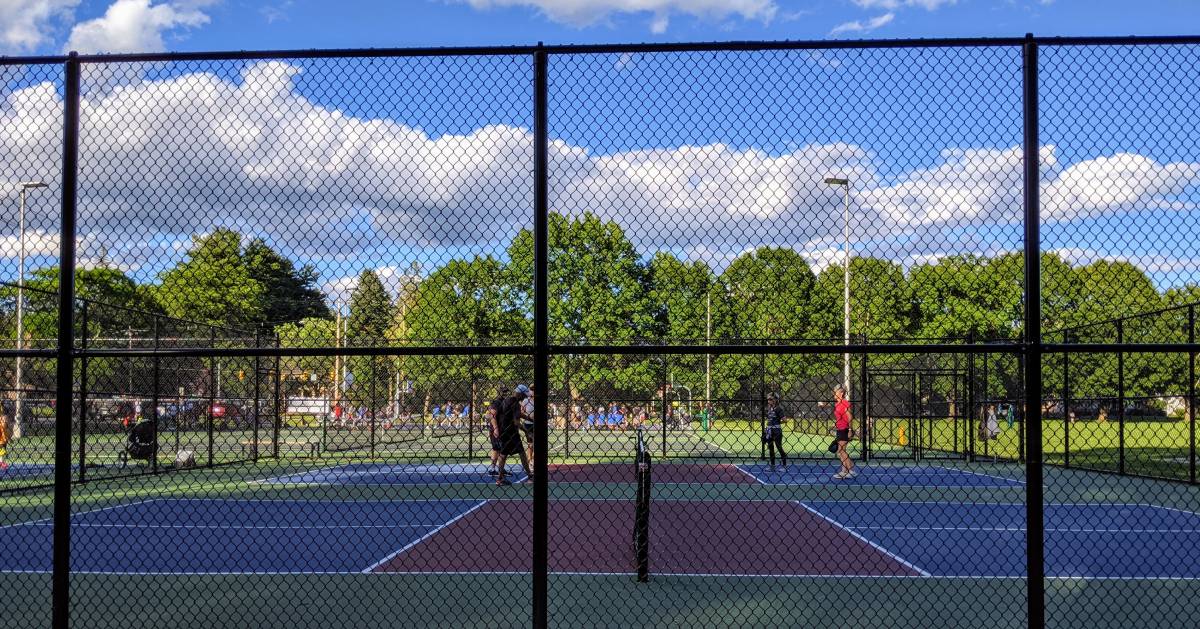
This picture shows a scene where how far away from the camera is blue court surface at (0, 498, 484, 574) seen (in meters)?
9.84

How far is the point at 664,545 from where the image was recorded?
10977mm

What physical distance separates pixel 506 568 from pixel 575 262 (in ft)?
8.87

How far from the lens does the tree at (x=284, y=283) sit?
25.9 ft

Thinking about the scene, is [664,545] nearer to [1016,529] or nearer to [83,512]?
[1016,529]

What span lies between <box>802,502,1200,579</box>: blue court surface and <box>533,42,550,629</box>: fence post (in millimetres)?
4895

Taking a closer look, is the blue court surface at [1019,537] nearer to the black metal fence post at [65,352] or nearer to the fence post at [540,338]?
the fence post at [540,338]

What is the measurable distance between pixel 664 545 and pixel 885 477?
1090 cm

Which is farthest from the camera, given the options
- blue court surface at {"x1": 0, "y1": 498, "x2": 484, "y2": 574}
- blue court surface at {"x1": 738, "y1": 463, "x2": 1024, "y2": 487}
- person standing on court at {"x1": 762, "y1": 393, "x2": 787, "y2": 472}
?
person standing on court at {"x1": 762, "y1": 393, "x2": 787, "y2": 472}

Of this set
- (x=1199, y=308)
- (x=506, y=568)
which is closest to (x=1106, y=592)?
(x=506, y=568)

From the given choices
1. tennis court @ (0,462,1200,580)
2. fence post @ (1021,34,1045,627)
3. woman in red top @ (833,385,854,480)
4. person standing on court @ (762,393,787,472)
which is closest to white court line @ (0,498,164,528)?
tennis court @ (0,462,1200,580)

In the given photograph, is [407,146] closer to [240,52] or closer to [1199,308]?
→ [240,52]

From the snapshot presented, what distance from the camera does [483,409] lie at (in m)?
25.5

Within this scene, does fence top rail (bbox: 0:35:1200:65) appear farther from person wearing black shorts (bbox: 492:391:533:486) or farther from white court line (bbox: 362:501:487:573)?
person wearing black shorts (bbox: 492:391:533:486)

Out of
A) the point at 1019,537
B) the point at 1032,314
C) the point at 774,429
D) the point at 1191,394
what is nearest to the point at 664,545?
the point at 1019,537
